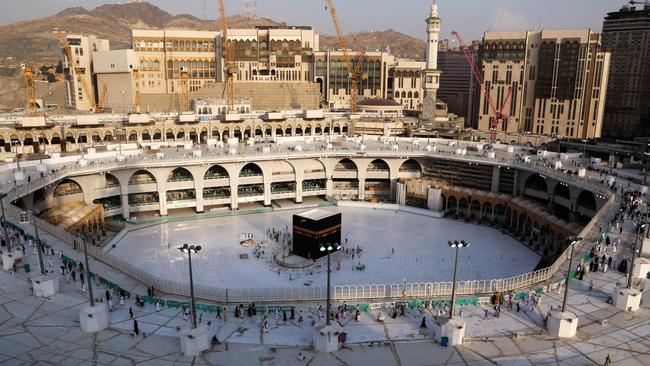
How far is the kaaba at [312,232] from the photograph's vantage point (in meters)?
49.4

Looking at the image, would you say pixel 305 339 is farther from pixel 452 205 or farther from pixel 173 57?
pixel 173 57

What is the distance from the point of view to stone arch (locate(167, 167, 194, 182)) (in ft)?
223

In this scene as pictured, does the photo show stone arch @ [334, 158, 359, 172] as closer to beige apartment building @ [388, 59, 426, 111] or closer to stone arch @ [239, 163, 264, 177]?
stone arch @ [239, 163, 264, 177]

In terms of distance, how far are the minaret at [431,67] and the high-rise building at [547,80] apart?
33.3 meters

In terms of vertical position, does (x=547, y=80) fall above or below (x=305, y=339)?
above

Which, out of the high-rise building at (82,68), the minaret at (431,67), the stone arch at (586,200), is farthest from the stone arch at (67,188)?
the high-rise building at (82,68)

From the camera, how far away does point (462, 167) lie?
71.0m

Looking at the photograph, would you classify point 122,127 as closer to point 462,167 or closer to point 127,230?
point 127,230

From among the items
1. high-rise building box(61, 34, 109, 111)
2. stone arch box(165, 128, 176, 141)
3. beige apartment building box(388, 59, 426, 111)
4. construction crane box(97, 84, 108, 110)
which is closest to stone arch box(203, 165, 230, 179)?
stone arch box(165, 128, 176, 141)

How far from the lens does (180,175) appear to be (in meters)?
68.9

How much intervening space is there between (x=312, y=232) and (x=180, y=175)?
1110 inches

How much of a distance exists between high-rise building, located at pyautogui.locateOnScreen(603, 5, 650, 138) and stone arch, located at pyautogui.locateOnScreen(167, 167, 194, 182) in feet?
458

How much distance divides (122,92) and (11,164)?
231ft

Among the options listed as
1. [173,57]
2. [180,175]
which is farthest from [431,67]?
[173,57]
